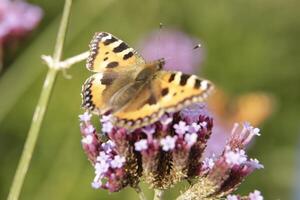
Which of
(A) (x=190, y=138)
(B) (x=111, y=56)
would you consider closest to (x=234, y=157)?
(A) (x=190, y=138)

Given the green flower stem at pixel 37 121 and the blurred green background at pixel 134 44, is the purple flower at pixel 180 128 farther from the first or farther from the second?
the blurred green background at pixel 134 44

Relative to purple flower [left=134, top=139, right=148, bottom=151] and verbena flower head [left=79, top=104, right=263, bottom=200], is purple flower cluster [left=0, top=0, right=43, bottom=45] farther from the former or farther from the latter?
purple flower [left=134, top=139, right=148, bottom=151]

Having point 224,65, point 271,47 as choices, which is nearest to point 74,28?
point 224,65

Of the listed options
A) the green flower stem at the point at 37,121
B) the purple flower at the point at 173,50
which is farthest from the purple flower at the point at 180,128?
the purple flower at the point at 173,50

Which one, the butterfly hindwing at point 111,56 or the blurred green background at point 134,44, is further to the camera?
the blurred green background at point 134,44

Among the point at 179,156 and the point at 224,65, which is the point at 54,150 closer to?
the point at 224,65

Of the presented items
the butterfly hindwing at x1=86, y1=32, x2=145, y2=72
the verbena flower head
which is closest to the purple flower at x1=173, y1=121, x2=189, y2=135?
the verbena flower head
